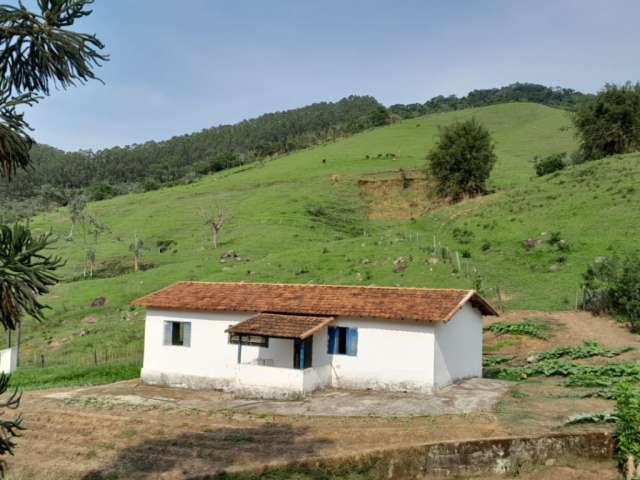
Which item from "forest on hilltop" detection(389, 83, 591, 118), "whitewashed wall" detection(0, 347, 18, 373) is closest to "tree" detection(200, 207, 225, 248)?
"whitewashed wall" detection(0, 347, 18, 373)

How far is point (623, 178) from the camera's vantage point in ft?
180

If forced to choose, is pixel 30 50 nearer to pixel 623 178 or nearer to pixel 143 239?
pixel 623 178

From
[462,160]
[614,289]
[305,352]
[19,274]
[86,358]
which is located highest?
[462,160]

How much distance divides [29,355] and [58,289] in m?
15.2

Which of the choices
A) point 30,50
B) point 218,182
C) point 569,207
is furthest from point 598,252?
point 218,182

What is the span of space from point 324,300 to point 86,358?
1755cm

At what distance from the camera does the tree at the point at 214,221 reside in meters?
63.6

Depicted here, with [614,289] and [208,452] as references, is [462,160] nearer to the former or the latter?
[614,289]

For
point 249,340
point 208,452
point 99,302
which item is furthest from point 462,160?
point 208,452

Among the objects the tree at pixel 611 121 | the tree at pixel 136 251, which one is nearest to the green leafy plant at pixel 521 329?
the tree at pixel 136 251

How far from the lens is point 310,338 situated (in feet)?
85.5

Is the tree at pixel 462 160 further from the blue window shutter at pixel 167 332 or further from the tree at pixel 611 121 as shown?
the blue window shutter at pixel 167 332

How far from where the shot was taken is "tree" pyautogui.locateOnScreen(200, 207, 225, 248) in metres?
63.6

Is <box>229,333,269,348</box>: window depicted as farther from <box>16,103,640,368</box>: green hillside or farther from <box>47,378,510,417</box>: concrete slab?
<box>16,103,640,368</box>: green hillside
